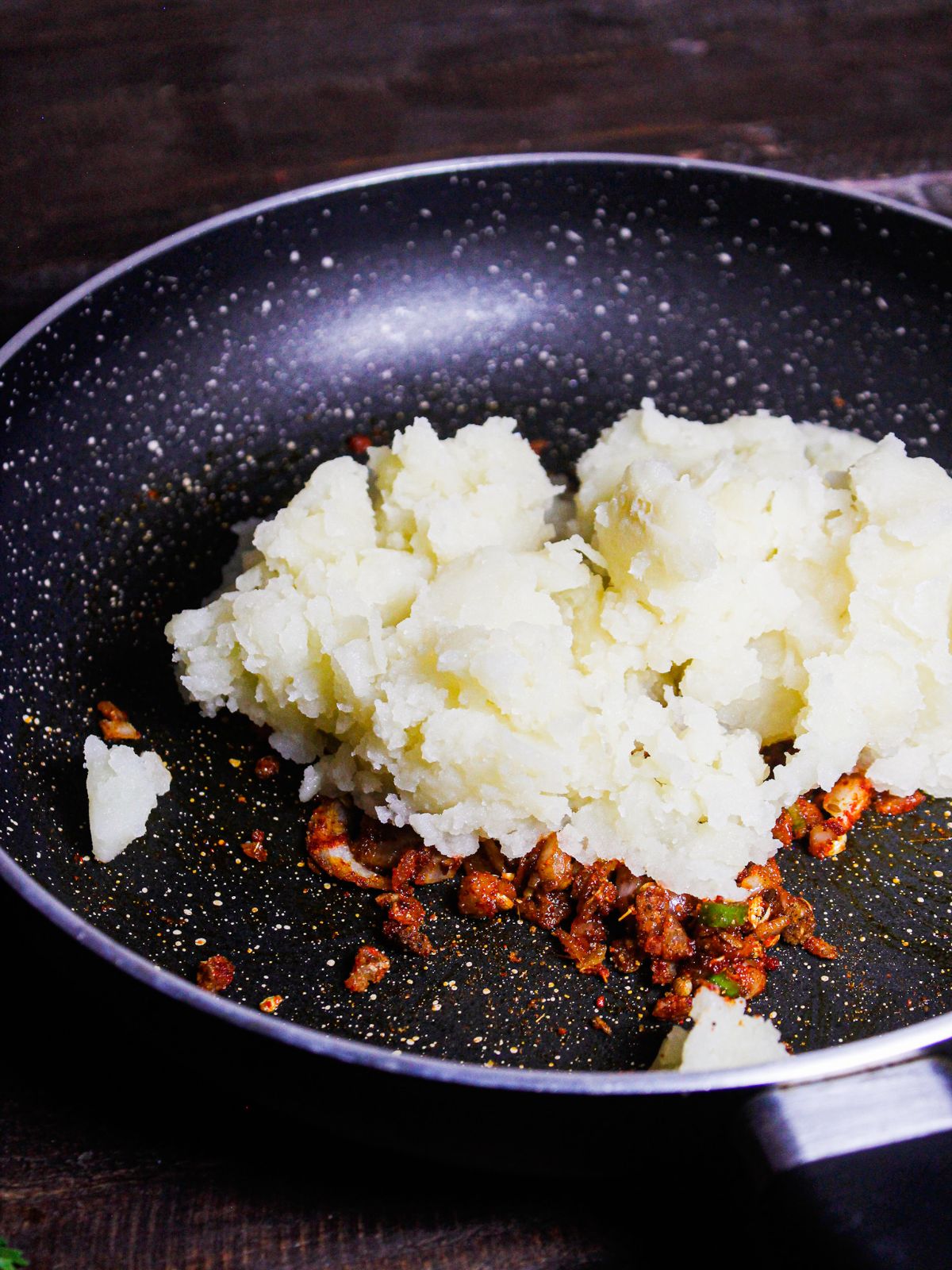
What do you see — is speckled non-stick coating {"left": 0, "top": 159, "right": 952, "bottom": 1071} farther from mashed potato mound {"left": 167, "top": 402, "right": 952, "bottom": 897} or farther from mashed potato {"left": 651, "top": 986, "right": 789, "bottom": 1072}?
mashed potato mound {"left": 167, "top": 402, "right": 952, "bottom": 897}

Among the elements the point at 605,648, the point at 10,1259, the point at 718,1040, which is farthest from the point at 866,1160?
the point at 10,1259

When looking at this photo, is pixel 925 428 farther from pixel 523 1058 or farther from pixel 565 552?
pixel 523 1058

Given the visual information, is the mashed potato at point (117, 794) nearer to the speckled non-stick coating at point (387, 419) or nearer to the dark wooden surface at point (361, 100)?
the speckled non-stick coating at point (387, 419)

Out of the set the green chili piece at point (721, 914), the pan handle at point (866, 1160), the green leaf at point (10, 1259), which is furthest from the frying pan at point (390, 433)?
the green leaf at point (10, 1259)

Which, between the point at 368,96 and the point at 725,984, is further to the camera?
the point at 368,96

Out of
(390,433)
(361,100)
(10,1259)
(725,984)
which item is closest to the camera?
(10,1259)

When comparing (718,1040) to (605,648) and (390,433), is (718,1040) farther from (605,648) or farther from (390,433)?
(390,433)
